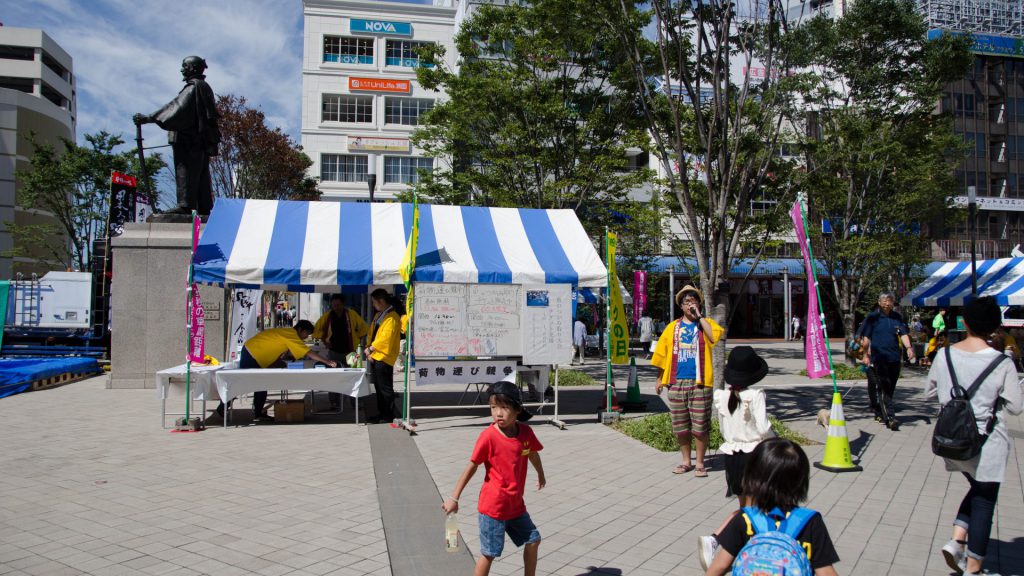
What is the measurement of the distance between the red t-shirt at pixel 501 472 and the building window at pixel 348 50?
40515 mm

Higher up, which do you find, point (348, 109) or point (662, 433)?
point (348, 109)

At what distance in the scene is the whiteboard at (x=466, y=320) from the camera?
9578 millimetres

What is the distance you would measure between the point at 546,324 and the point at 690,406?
10.7 ft

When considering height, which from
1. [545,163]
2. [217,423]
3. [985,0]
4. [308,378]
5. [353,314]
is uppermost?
[985,0]

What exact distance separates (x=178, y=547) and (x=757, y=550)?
4147 millimetres

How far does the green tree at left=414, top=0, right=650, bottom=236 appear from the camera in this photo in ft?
50.6

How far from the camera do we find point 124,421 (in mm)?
10047

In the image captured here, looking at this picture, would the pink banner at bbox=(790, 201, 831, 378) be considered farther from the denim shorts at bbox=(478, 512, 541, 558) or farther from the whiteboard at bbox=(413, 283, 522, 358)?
the denim shorts at bbox=(478, 512, 541, 558)

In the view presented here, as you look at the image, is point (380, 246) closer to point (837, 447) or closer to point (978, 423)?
point (837, 447)

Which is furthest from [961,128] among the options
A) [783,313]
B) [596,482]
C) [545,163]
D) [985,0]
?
[596,482]

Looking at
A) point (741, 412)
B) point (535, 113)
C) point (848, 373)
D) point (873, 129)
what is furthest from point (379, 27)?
point (741, 412)

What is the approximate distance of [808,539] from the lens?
2508 mm

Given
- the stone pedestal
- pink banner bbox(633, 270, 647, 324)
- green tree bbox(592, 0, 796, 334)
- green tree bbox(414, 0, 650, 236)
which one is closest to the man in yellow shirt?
the stone pedestal

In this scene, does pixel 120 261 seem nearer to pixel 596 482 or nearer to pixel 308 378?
pixel 308 378
